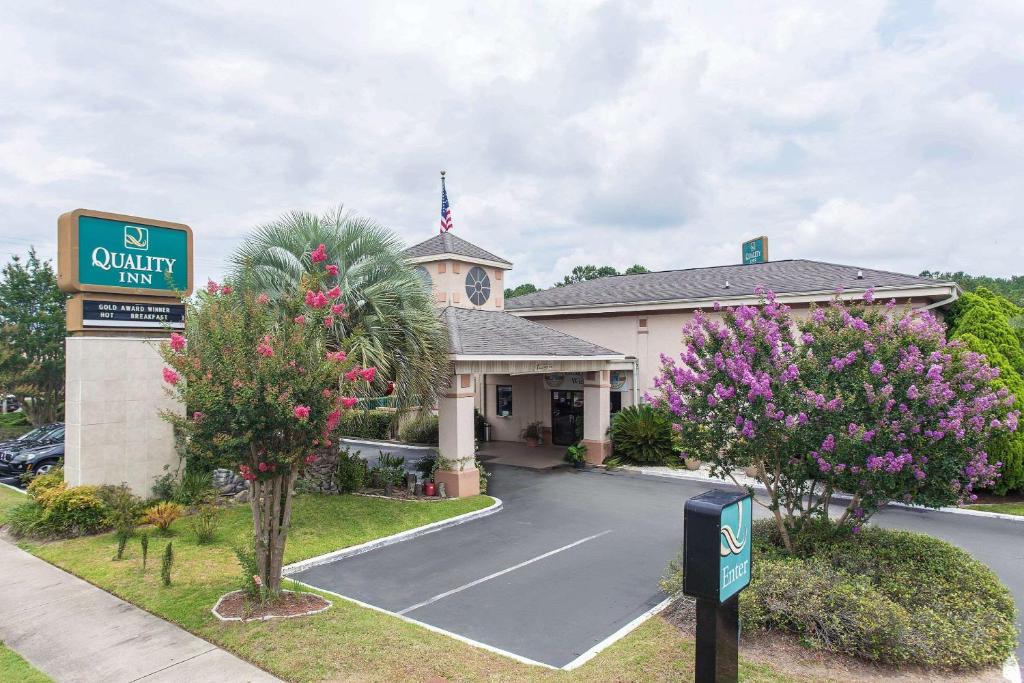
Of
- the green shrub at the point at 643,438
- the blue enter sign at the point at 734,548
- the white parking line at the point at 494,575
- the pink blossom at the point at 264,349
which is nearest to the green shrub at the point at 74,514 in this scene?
the white parking line at the point at 494,575

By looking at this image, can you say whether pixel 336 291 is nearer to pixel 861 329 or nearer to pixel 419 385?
pixel 419 385

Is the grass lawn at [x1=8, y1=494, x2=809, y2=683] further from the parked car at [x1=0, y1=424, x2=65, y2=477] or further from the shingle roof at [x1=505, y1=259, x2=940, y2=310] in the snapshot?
the shingle roof at [x1=505, y1=259, x2=940, y2=310]

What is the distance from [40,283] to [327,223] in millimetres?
19409

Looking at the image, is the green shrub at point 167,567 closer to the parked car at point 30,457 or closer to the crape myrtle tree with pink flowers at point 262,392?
the crape myrtle tree with pink flowers at point 262,392

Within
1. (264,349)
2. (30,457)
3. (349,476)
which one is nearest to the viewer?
(264,349)

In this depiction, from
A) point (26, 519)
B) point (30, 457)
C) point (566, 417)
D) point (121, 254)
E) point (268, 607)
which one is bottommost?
point (268, 607)

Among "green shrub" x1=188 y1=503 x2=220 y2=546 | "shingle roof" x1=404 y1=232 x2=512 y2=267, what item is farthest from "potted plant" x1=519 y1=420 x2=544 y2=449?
"green shrub" x1=188 y1=503 x2=220 y2=546

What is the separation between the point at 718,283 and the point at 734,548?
743 inches

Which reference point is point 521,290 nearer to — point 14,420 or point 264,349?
point 14,420

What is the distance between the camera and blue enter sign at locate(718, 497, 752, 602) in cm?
509

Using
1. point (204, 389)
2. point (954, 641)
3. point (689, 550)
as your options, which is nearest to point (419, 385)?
point (204, 389)

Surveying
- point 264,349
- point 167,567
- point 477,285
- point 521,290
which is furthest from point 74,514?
point 521,290

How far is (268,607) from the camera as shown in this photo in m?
7.89

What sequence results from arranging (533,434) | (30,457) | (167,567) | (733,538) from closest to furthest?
(733,538)
(167,567)
(30,457)
(533,434)
